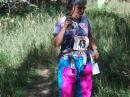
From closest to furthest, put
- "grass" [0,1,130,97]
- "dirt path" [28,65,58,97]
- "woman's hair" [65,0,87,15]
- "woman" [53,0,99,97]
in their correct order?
"woman's hair" [65,0,87,15] → "woman" [53,0,99,97] → "grass" [0,1,130,97] → "dirt path" [28,65,58,97]

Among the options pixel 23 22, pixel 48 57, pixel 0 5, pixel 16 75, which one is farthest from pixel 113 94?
pixel 0 5

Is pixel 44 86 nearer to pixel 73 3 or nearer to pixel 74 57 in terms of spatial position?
pixel 74 57

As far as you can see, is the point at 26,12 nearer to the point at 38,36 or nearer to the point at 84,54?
the point at 38,36

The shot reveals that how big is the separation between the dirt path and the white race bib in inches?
92.6

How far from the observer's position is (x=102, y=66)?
8.38 m

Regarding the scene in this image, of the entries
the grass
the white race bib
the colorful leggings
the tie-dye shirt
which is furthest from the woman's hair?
the grass

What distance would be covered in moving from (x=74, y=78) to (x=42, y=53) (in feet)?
14.2

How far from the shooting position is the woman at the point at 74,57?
5.11 metres

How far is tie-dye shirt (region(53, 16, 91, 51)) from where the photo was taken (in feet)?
16.8

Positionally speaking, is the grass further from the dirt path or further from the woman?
the woman

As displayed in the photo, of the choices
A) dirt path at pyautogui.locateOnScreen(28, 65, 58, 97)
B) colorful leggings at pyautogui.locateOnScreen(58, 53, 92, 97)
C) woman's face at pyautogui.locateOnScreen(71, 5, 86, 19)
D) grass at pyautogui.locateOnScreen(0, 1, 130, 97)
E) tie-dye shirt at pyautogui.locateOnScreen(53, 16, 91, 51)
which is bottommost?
dirt path at pyautogui.locateOnScreen(28, 65, 58, 97)

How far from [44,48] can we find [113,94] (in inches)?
131

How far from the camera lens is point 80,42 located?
204 inches

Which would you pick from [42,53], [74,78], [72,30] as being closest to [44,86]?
[42,53]
